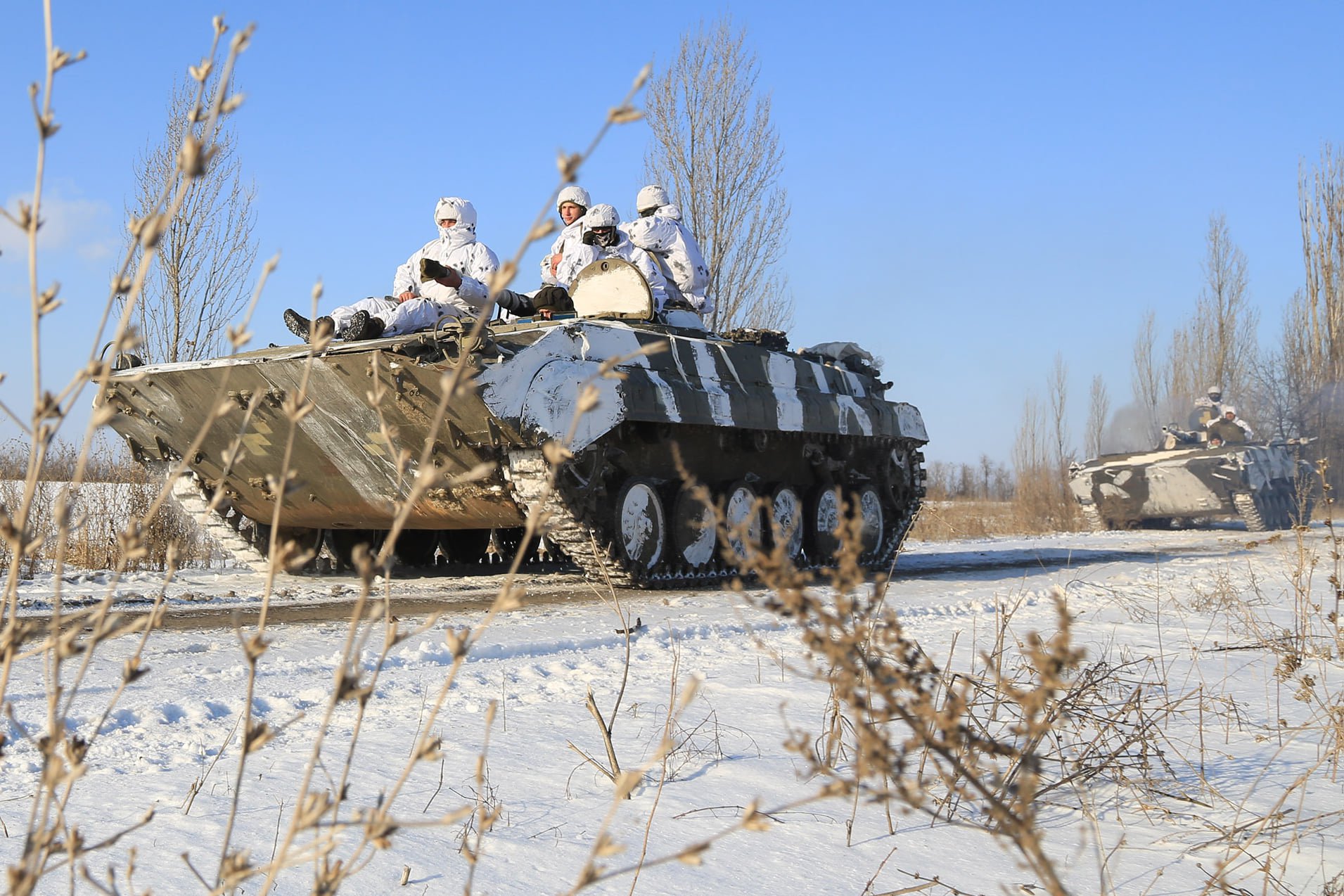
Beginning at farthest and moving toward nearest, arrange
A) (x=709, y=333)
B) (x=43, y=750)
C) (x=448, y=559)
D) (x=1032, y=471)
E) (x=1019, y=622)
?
(x=1032, y=471) < (x=448, y=559) < (x=709, y=333) < (x=1019, y=622) < (x=43, y=750)

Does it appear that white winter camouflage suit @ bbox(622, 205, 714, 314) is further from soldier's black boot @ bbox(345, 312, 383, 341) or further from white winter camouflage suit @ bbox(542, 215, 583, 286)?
soldier's black boot @ bbox(345, 312, 383, 341)

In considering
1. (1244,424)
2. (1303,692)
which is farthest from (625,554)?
(1244,424)

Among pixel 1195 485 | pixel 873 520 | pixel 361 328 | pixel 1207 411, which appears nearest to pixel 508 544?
pixel 873 520

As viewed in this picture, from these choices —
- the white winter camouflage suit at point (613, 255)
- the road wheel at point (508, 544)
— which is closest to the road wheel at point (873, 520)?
the white winter camouflage suit at point (613, 255)

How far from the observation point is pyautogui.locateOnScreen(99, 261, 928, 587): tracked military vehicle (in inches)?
327

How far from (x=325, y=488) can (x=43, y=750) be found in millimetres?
8599

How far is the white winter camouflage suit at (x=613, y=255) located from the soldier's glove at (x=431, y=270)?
215cm

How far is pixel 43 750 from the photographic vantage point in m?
1.32

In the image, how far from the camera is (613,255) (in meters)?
11.2

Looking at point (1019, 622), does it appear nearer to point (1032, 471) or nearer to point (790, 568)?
point (790, 568)

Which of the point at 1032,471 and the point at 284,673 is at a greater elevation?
the point at 1032,471

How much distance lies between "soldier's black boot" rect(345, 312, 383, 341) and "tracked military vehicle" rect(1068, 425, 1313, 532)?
16.2m

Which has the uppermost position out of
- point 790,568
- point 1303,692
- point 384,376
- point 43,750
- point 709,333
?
point 709,333

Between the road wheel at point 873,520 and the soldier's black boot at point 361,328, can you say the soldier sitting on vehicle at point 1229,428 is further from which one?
the soldier's black boot at point 361,328
